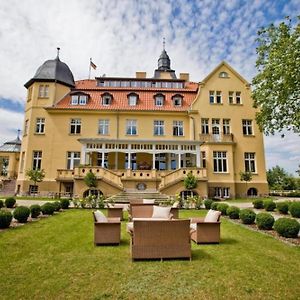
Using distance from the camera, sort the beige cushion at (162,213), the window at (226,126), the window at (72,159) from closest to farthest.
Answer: the beige cushion at (162,213), the window at (72,159), the window at (226,126)

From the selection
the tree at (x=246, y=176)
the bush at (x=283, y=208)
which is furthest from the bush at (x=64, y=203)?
the tree at (x=246, y=176)

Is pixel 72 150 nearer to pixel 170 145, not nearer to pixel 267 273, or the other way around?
pixel 170 145

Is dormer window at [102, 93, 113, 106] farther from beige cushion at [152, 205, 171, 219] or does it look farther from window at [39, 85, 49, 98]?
beige cushion at [152, 205, 171, 219]

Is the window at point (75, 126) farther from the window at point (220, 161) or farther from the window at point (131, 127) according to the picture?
the window at point (220, 161)

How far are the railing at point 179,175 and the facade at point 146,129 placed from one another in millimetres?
A: 2199

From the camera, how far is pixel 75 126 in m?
26.1

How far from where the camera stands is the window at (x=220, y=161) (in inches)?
961

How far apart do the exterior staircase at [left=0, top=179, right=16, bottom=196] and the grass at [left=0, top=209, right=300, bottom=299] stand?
21.4 m

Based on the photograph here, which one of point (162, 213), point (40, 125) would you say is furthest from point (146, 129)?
point (162, 213)

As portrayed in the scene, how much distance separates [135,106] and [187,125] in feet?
19.8

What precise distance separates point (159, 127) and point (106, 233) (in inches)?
792

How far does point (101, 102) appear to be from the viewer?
2714 centimetres

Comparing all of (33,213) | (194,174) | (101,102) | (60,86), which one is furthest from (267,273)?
(60,86)

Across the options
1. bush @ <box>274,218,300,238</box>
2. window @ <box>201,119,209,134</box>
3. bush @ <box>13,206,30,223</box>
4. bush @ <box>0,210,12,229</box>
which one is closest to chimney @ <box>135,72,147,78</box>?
window @ <box>201,119,209,134</box>
